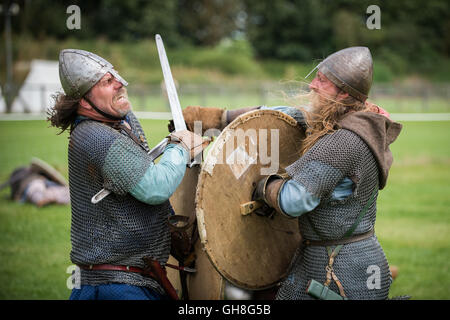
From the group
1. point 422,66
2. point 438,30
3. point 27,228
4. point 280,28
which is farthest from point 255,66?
point 27,228

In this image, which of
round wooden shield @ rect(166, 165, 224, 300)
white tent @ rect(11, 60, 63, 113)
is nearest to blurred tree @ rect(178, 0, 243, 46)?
white tent @ rect(11, 60, 63, 113)

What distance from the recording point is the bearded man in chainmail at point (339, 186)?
7.90ft

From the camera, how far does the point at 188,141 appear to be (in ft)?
8.58

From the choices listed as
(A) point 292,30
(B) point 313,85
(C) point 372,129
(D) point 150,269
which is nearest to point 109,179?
(D) point 150,269

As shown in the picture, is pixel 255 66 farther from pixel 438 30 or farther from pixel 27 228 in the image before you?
pixel 27 228

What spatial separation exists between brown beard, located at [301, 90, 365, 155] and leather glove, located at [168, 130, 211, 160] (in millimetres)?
576

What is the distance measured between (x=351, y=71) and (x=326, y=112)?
241 mm

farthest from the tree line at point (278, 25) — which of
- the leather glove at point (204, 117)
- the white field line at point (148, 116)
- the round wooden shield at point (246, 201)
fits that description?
the round wooden shield at point (246, 201)

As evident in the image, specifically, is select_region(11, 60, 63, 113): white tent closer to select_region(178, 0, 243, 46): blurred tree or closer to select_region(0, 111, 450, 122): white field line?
select_region(0, 111, 450, 122): white field line

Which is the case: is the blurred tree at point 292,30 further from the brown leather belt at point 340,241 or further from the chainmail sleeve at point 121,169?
the chainmail sleeve at point 121,169

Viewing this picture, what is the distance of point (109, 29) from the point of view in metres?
35.2

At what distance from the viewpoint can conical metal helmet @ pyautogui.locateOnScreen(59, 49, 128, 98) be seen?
2492mm

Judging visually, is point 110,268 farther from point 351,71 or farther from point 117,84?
point 351,71
